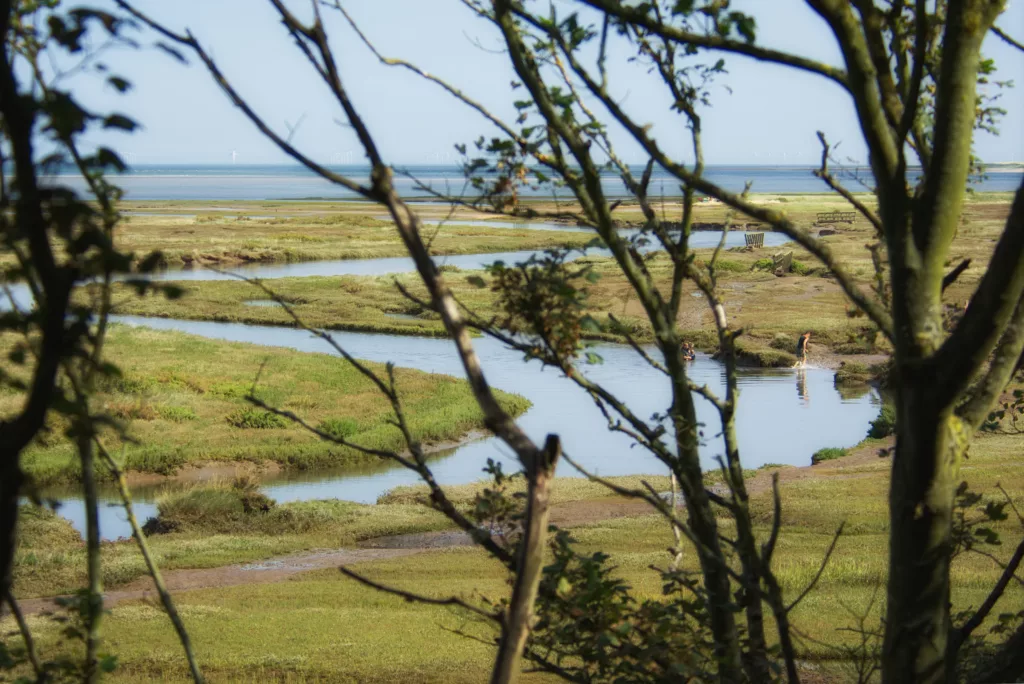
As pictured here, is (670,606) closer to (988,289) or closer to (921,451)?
(921,451)

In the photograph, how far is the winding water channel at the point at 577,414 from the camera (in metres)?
21.2

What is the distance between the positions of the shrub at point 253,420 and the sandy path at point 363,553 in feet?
26.3

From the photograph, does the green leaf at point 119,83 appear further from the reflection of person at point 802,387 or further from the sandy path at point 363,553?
the reflection of person at point 802,387

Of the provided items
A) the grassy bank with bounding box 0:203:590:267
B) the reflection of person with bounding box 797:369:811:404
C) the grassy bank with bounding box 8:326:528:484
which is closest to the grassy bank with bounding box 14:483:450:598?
the grassy bank with bounding box 8:326:528:484

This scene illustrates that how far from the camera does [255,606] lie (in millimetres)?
13047

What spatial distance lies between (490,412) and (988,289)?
1.00 m

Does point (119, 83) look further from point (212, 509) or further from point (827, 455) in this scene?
point (827, 455)

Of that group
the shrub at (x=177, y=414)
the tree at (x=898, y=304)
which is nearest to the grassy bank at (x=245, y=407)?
the shrub at (x=177, y=414)

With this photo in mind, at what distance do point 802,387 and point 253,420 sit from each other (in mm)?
14731

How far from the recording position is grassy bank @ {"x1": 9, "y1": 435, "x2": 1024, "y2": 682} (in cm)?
1023

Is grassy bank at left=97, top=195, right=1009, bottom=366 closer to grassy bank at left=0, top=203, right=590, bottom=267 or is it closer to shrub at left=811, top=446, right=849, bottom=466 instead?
grassy bank at left=0, top=203, right=590, bottom=267

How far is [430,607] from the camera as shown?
12641 millimetres

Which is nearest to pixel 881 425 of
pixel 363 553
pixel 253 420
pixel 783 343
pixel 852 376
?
pixel 852 376

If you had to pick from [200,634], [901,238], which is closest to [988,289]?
[901,238]
